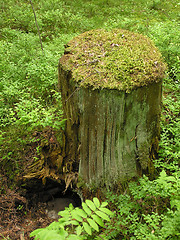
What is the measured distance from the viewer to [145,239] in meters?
1.88

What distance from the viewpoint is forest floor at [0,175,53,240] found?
2910 millimetres

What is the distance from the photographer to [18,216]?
3.19 m

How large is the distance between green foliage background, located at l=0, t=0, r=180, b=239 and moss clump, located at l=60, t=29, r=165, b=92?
851mm

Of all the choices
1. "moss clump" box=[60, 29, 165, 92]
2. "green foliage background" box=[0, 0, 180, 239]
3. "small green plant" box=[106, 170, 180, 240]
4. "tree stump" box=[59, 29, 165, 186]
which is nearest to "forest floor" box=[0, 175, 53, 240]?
"green foliage background" box=[0, 0, 180, 239]

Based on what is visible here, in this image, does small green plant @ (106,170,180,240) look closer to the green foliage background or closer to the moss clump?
the green foliage background

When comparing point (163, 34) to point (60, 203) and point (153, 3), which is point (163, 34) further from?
point (153, 3)

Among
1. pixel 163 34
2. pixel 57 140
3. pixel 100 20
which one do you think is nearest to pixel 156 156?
pixel 57 140

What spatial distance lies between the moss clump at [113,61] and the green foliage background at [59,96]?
85 centimetres

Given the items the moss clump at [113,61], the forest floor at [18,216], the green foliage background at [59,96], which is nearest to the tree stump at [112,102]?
the moss clump at [113,61]

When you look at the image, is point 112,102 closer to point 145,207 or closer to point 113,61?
point 113,61

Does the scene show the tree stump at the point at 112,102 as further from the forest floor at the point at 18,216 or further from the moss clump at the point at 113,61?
the forest floor at the point at 18,216

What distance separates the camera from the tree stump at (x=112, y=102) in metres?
2.26

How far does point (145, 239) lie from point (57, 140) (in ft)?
6.53

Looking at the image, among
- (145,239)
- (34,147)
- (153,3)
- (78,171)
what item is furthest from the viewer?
(153,3)
